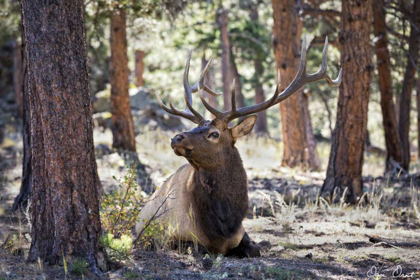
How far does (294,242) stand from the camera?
700cm

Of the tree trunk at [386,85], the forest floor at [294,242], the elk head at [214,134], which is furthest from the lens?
the tree trunk at [386,85]

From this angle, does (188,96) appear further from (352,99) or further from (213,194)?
(352,99)

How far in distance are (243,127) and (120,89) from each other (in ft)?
25.5

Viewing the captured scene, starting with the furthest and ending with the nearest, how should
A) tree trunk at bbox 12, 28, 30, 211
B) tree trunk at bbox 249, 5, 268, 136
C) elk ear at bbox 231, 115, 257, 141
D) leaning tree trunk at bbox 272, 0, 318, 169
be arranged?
tree trunk at bbox 249, 5, 268, 136, leaning tree trunk at bbox 272, 0, 318, 169, tree trunk at bbox 12, 28, 30, 211, elk ear at bbox 231, 115, 257, 141

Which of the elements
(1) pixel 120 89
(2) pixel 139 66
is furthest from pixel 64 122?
(2) pixel 139 66

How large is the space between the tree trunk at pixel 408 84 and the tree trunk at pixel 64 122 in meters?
10.6

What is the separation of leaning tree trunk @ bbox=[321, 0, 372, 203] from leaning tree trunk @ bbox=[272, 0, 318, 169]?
13.9 feet

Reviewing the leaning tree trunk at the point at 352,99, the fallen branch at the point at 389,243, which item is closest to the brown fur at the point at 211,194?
the fallen branch at the point at 389,243

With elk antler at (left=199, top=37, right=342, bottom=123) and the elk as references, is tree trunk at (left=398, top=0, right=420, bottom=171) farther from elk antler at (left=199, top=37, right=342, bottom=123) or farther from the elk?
the elk

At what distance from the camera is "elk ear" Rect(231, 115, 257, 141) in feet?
22.1

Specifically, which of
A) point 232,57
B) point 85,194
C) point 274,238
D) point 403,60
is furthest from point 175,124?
point 85,194

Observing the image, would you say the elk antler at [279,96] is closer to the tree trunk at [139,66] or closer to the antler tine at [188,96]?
the antler tine at [188,96]

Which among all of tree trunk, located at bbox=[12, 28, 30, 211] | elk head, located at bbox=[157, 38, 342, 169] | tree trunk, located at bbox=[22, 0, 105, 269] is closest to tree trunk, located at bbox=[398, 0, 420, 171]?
elk head, located at bbox=[157, 38, 342, 169]

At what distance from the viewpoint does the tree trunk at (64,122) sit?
463 cm
